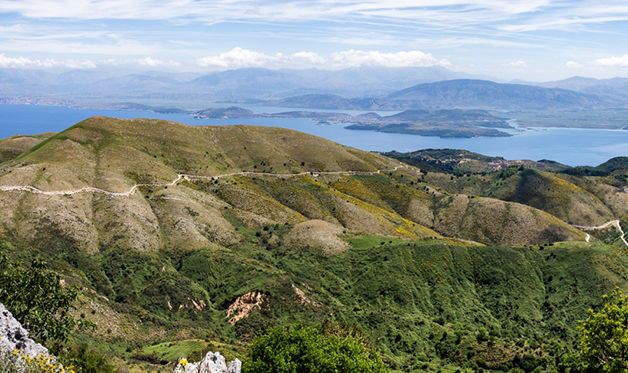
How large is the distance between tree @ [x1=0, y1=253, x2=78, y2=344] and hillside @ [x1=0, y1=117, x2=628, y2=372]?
2072cm

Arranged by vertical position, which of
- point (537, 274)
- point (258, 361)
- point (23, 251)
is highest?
point (258, 361)

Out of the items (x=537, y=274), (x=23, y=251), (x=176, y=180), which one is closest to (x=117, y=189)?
(x=176, y=180)

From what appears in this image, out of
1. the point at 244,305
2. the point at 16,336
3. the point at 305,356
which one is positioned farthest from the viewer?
the point at 244,305

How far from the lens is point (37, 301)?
44406 mm

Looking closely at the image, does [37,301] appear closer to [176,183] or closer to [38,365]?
[38,365]

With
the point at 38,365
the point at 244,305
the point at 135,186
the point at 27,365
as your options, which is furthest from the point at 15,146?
the point at 38,365

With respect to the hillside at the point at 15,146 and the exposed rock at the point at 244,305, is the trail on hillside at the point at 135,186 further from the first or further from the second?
the hillside at the point at 15,146

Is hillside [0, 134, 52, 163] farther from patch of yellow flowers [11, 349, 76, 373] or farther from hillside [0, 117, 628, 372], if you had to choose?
patch of yellow flowers [11, 349, 76, 373]

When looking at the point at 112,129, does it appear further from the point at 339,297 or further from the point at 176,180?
the point at 339,297

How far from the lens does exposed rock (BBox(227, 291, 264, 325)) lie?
297ft

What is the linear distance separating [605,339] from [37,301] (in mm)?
44293

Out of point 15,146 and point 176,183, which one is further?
point 15,146

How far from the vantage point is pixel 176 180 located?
468 feet

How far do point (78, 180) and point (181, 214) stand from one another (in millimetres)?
25389
